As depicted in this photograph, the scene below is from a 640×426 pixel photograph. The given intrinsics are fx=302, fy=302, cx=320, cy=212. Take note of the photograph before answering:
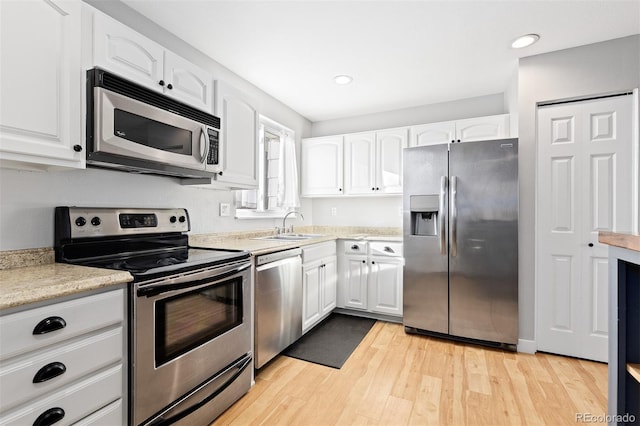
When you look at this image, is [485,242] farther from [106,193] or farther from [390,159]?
[106,193]

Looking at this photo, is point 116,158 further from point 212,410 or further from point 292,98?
point 292,98

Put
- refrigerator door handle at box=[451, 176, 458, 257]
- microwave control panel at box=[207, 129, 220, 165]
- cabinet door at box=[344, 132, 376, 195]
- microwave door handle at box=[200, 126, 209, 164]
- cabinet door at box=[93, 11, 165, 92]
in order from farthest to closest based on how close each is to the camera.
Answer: cabinet door at box=[344, 132, 376, 195] < refrigerator door handle at box=[451, 176, 458, 257] < microwave control panel at box=[207, 129, 220, 165] < microwave door handle at box=[200, 126, 209, 164] < cabinet door at box=[93, 11, 165, 92]

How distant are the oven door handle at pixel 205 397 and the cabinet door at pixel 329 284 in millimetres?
1244

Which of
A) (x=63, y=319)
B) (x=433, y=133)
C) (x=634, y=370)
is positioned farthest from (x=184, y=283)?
(x=433, y=133)

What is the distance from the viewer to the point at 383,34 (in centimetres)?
223

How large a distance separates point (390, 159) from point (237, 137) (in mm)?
1887

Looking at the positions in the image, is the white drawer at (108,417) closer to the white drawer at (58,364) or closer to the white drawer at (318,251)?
the white drawer at (58,364)

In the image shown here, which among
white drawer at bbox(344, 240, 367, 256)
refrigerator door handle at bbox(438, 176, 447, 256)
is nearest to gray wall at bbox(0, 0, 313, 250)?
white drawer at bbox(344, 240, 367, 256)

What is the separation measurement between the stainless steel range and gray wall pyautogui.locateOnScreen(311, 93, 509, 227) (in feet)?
7.47

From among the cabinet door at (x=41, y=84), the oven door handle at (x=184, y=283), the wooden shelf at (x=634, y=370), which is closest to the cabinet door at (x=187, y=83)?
the cabinet door at (x=41, y=84)

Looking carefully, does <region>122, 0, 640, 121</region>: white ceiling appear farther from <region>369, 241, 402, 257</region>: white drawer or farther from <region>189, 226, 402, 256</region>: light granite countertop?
<region>369, 241, 402, 257</region>: white drawer

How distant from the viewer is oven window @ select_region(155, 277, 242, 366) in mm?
1446

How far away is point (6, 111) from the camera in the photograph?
1.17 meters

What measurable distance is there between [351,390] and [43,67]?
2400 mm
